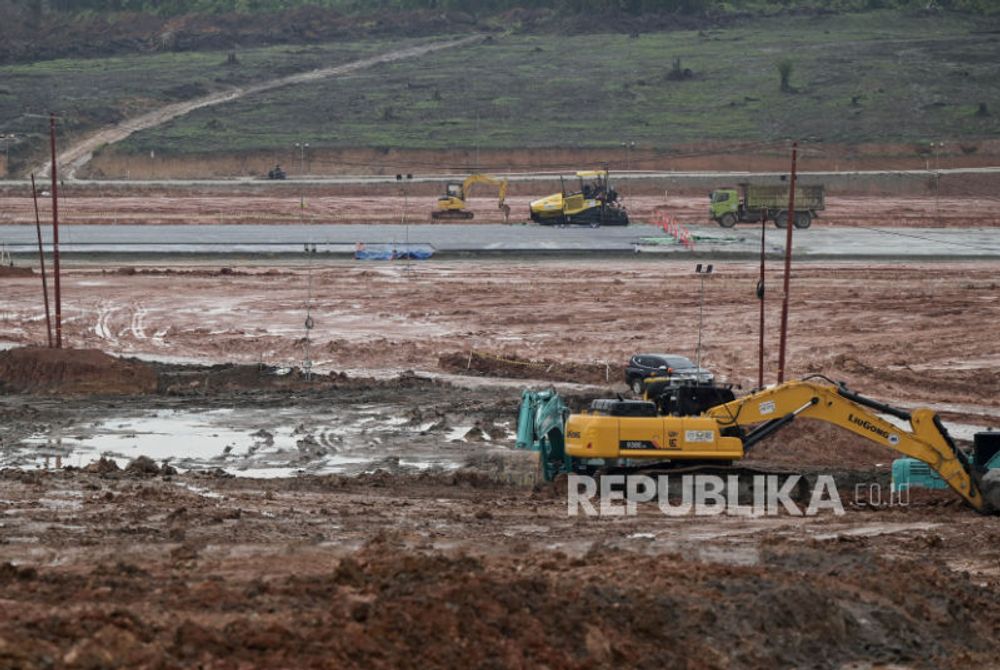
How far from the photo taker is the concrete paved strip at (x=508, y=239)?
54.7 metres

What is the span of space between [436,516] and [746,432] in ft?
15.9

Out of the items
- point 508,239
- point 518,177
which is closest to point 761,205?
point 508,239

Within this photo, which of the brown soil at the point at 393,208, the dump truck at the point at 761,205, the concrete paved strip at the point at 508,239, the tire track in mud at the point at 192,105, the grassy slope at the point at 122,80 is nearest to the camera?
the concrete paved strip at the point at 508,239

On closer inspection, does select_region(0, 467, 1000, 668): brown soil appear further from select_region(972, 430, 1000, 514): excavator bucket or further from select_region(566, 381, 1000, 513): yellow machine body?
select_region(566, 381, 1000, 513): yellow machine body

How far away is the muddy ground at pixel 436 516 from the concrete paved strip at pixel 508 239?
1061cm

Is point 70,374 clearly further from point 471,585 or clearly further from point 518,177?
point 518,177

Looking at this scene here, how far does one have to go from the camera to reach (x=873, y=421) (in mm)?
20344

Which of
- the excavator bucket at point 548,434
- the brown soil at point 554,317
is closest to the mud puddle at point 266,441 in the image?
the excavator bucket at point 548,434

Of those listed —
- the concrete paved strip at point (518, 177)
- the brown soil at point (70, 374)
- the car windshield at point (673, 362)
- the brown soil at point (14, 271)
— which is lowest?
the brown soil at point (70, 374)

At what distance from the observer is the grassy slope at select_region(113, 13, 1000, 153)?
9700 cm

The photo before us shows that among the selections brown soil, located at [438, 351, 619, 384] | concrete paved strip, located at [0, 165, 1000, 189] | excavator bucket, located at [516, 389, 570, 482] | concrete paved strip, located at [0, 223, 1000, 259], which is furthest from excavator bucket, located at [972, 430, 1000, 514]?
concrete paved strip, located at [0, 165, 1000, 189]

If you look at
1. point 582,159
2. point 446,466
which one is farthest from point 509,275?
point 582,159

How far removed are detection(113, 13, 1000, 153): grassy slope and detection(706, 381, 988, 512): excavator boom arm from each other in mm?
74715

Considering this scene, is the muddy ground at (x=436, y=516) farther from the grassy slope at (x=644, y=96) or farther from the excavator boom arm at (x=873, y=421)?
the grassy slope at (x=644, y=96)
